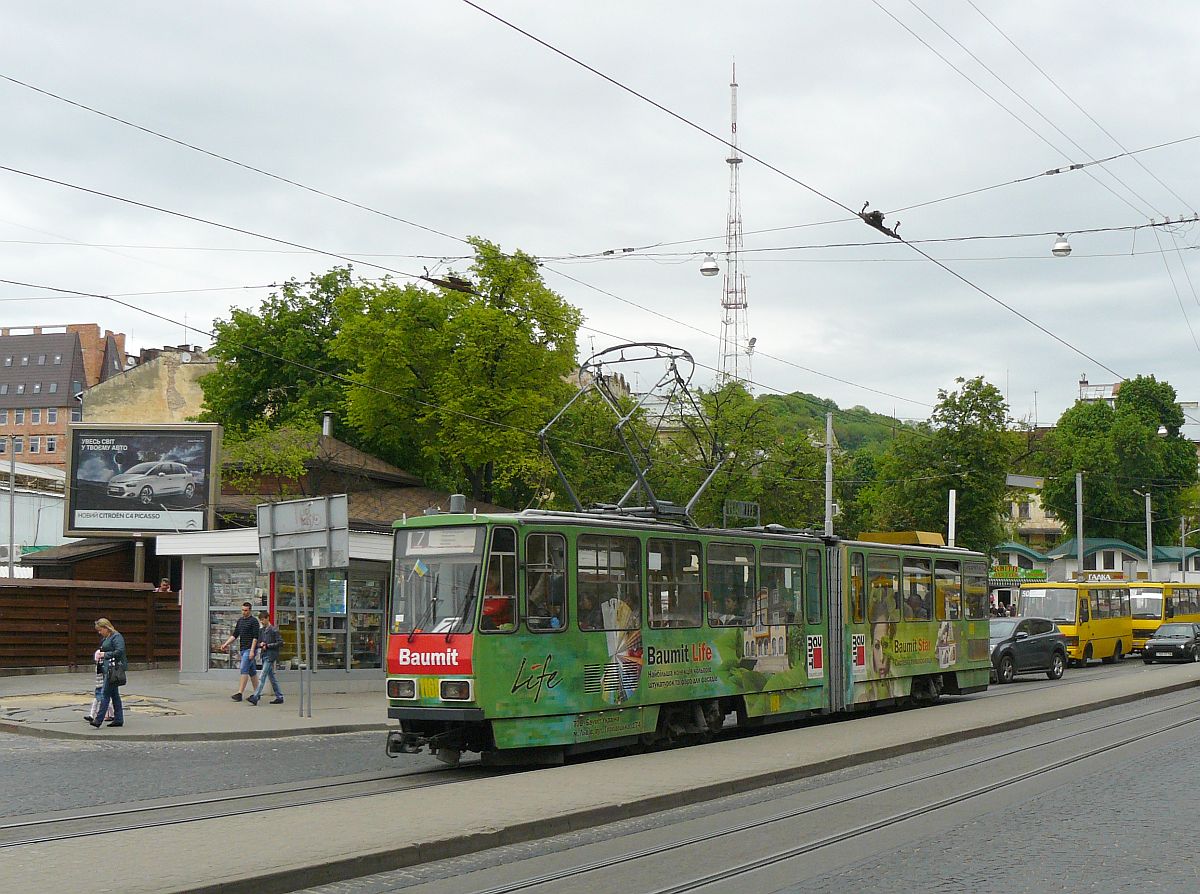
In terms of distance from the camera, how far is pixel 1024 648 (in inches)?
1329

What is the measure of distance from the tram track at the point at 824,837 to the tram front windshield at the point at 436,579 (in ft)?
15.0

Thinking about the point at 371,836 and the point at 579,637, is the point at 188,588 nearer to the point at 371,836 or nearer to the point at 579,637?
the point at 579,637

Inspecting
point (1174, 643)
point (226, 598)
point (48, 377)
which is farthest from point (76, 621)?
point (48, 377)

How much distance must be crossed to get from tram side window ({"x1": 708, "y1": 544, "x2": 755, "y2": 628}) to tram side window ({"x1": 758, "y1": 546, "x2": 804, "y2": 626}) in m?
0.45

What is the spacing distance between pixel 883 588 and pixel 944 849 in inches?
529

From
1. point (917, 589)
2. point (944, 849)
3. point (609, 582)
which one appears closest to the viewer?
point (944, 849)

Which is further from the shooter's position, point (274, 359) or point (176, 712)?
point (274, 359)

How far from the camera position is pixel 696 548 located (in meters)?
17.9

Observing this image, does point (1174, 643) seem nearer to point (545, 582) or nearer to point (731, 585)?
point (731, 585)

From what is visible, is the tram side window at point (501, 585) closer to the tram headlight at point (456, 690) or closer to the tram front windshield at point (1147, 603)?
the tram headlight at point (456, 690)

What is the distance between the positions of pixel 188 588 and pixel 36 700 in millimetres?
4477

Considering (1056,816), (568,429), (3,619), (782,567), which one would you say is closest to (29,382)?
(568,429)

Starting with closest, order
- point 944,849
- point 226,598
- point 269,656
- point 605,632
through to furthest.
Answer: point 944,849 < point 605,632 < point 269,656 < point 226,598

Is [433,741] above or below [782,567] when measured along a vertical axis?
below
